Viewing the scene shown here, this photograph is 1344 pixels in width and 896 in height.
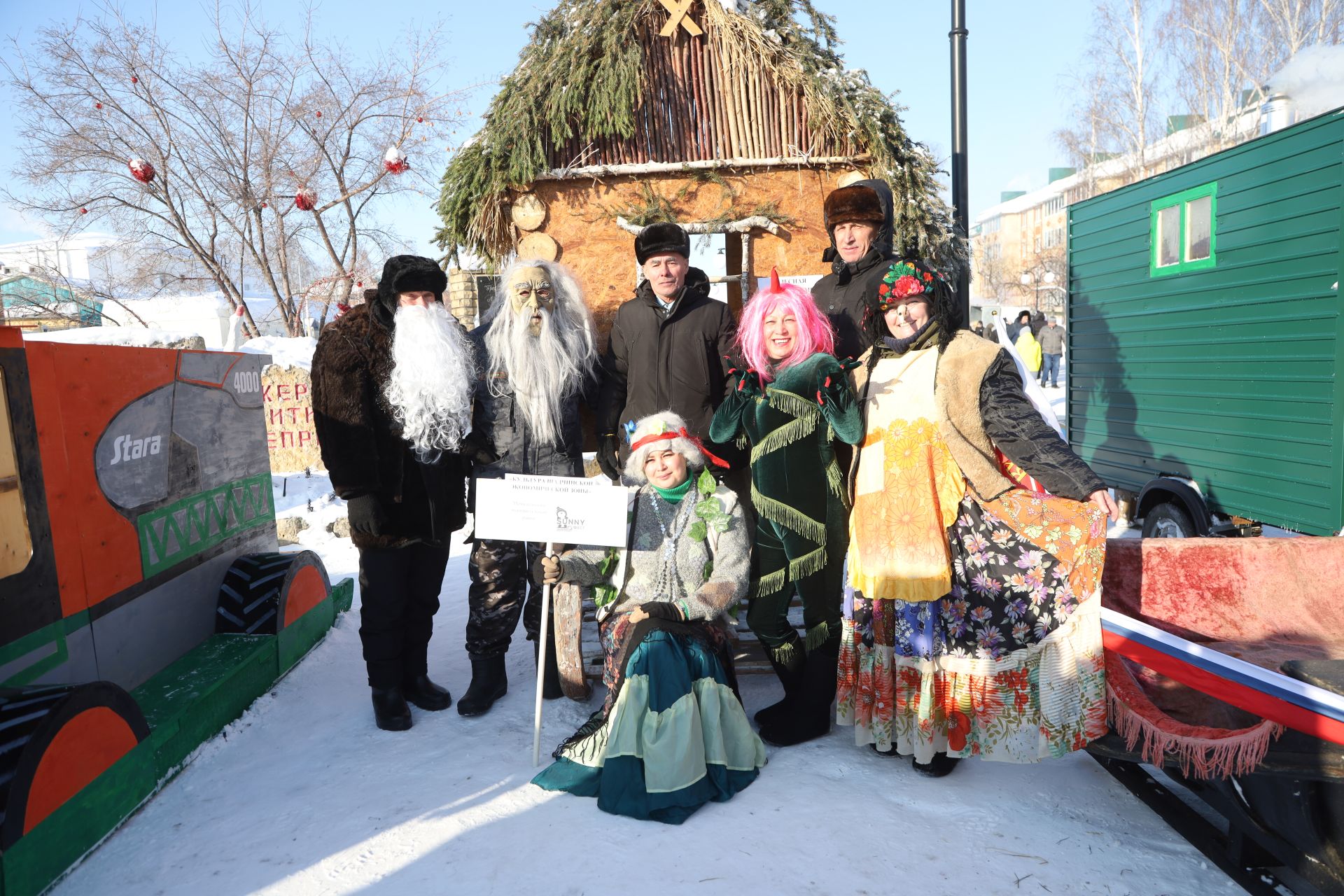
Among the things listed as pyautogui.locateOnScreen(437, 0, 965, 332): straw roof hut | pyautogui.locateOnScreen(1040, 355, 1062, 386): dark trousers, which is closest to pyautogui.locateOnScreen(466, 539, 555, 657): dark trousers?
pyautogui.locateOnScreen(437, 0, 965, 332): straw roof hut

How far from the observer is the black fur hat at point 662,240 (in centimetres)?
372

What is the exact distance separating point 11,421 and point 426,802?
6.41 ft

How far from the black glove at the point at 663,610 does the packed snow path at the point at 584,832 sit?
69cm

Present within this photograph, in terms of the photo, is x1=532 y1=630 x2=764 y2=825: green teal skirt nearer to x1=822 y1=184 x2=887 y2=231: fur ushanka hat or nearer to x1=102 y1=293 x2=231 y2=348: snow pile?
x1=822 y1=184 x2=887 y2=231: fur ushanka hat

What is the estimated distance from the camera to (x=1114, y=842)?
258 centimetres

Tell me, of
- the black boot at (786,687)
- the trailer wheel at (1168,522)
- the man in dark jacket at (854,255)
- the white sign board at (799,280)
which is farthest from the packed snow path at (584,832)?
the trailer wheel at (1168,522)

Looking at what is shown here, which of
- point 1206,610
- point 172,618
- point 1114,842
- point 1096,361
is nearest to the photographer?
point 1114,842

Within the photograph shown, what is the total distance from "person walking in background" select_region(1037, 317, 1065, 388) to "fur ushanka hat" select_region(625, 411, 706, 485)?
15.8 metres

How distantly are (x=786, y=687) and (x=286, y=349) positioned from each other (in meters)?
10.4

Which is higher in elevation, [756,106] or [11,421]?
[756,106]

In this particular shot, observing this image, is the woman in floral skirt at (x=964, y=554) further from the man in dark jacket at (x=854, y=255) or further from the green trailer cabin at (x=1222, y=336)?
the green trailer cabin at (x=1222, y=336)

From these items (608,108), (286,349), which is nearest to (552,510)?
(608,108)

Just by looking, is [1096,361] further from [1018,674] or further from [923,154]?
[1018,674]

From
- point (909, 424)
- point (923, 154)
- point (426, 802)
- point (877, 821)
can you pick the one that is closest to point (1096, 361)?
point (923, 154)
